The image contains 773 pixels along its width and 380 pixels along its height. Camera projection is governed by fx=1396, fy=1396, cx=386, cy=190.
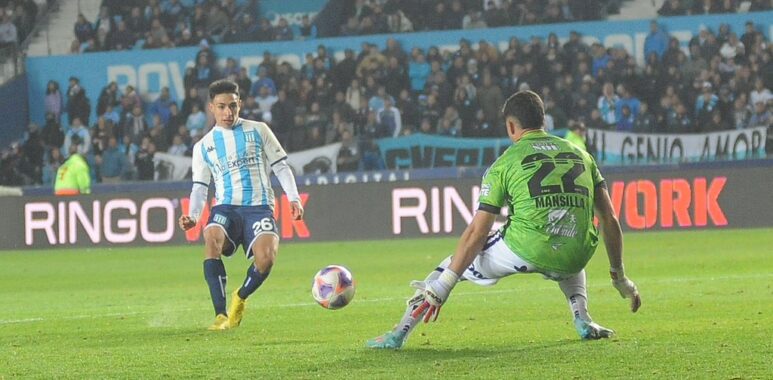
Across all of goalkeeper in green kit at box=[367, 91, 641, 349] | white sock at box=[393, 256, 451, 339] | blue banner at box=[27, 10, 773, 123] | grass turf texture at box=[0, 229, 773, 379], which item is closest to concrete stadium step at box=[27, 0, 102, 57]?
blue banner at box=[27, 10, 773, 123]

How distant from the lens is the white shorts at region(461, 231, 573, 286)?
7648mm

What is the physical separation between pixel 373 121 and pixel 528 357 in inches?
721

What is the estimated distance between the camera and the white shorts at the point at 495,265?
7.65 metres

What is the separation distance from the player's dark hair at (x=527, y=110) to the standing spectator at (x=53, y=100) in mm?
21877

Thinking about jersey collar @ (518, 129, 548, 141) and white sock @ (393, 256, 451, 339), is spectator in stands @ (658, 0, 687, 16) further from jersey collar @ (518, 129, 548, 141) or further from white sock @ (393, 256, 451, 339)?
white sock @ (393, 256, 451, 339)

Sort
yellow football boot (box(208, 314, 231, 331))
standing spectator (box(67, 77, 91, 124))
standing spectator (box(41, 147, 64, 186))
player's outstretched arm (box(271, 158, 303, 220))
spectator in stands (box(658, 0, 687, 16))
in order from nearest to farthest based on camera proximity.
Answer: yellow football boot (box(208, 314, 231, 331)), player's outstretched arm (box(271, 158, 303, 220)), spectator in stands (box(658, 0, 687, 16)), standing spectator (box(41, 147, 64, 186)), standing spectator (box(67, 77, 91, 124))

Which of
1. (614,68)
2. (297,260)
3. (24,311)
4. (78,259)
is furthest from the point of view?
(614,68)

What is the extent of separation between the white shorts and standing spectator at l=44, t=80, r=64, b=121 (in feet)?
71.5

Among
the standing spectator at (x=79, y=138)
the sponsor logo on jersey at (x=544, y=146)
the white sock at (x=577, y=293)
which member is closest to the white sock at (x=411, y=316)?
the sponsor logo on jersey at (x=544, y=146)

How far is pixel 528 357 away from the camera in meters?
7.49

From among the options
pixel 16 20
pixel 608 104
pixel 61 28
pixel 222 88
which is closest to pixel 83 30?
pixel 61 28

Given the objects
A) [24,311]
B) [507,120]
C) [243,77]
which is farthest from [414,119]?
[507,120]

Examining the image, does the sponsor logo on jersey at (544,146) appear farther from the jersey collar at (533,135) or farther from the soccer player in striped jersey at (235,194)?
the soccer player in striped jersey at (235,194)

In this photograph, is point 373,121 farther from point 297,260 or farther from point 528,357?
point 528,357
